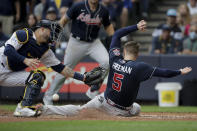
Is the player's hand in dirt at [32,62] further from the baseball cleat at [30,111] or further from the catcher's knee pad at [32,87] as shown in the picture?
the baseball cleat at [30,111]

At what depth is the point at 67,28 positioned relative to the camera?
14.7m

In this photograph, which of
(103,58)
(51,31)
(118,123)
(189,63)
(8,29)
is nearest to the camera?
(118,123)

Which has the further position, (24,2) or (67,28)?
(24,2)

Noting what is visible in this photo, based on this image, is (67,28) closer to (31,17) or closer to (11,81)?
(31,17)

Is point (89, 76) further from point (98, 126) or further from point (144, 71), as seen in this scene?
point (98, 126)

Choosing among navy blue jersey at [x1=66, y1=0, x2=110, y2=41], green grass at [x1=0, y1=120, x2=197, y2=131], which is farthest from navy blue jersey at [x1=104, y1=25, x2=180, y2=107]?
navy blue jersey at [x1=66, y1=0, x2=110, y2=41]

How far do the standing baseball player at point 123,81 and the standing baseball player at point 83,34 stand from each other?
208 cm

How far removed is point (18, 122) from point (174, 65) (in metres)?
6.61

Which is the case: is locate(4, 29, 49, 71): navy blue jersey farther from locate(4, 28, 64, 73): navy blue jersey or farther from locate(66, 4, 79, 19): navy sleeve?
locate(66, 4, 79, 19): navy sleeve

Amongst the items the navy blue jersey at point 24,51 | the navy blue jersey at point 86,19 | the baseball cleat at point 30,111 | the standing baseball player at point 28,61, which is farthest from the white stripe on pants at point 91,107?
the navy blue jersey at point 86,19

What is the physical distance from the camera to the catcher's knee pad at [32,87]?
331 inches

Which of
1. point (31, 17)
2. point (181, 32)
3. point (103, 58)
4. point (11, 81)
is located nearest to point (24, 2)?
point (31, 17)

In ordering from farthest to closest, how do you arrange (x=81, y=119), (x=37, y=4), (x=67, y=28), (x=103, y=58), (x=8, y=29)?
(x=37, y=4) < (x=8, y=29) < (x=67, y=28) < (x=103, y=58) < (x=81, y=119)

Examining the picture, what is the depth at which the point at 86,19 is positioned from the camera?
10.8m
